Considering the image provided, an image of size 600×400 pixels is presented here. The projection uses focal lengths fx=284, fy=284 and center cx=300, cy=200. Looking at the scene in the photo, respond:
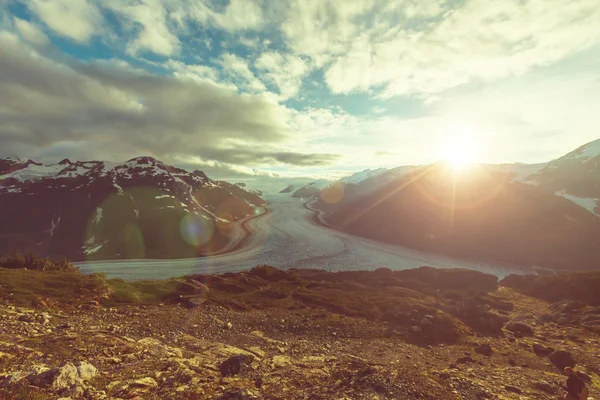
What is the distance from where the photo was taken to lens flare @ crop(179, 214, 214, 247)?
490 ft

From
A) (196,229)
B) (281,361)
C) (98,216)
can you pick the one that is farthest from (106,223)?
(281,361)

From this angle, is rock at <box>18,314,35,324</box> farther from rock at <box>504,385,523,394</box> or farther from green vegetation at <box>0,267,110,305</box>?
rock at <box>504,385,523,394</box>

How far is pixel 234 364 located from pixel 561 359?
29.7 meters

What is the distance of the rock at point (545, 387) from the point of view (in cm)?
1859

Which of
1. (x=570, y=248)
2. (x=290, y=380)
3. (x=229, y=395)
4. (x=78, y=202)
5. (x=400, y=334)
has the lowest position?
(x=570, y=248)

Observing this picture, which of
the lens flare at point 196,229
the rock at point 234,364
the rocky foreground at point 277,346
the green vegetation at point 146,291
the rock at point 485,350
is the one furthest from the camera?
the lens flare at point 196,229

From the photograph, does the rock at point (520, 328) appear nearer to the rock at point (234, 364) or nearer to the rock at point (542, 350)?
the rock at point (542, 350)

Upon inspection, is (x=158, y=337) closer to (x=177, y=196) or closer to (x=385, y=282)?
(x=385, y=282)

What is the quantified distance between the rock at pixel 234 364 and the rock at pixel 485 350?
23.9 m

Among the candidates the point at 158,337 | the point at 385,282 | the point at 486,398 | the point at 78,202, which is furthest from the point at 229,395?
the point at 78,202

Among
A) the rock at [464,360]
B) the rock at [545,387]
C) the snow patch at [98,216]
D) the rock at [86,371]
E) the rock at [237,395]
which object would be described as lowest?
the rock at [464,360]

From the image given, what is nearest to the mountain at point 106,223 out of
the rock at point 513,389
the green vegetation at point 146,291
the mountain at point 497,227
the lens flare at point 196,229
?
the lens flare at point 196,229

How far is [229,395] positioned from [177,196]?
658ft

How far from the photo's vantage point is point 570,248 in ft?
409
